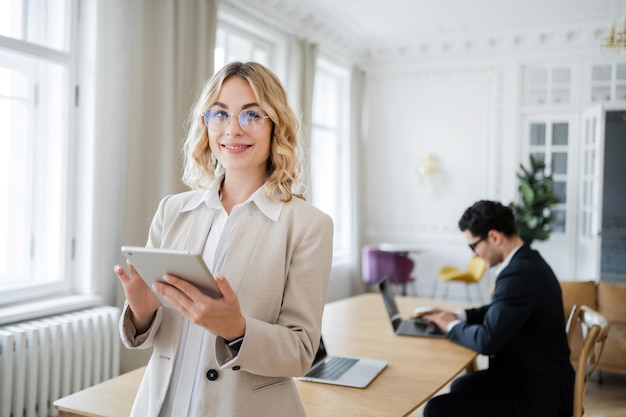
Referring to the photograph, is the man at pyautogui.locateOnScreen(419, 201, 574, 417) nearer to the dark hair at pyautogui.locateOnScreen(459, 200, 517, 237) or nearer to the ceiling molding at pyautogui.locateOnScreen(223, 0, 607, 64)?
the dark hair at pyautogui.locateOnScreen(459, 200, 517, 237)

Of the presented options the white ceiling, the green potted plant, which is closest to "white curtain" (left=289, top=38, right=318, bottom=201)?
the white ceiling

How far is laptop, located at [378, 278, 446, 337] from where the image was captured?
8.99ft

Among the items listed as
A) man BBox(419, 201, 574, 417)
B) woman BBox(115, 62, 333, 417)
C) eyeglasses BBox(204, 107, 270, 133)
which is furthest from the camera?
man BBox(419, 201, 574, 417)

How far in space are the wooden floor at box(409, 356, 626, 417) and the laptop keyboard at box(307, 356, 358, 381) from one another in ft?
5.25

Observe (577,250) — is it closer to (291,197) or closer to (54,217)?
(54,217)

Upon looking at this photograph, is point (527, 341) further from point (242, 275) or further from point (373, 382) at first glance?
point (242, 275)

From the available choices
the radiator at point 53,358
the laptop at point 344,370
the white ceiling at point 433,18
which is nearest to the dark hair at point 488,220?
the laptop at point 344,370

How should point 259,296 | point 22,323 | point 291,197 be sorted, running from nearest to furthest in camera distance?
point 259,296 → point 291,197 → point 22,323

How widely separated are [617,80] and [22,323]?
673cm

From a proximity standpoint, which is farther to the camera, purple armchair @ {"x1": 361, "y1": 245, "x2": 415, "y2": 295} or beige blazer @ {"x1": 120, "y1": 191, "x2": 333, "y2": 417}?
purple armchair @ {"x1": 361, "y1": 245, "x2": 415, "y2": 295}

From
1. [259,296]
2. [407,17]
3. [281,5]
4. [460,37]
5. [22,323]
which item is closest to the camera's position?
[259,296]

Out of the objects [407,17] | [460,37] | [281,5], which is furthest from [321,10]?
[460,37]

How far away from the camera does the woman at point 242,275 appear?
3.93ft

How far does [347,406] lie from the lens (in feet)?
5.84
